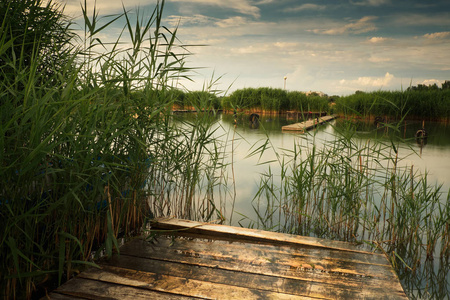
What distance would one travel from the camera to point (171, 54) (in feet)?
8.28

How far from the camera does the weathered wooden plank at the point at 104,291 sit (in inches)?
64.4

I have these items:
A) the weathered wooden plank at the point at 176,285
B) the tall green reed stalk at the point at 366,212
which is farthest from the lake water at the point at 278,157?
the weathered wooden plank at the point at 176,285

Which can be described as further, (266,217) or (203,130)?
(266,217)

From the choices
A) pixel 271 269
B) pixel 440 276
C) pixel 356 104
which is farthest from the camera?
pixel 356 104

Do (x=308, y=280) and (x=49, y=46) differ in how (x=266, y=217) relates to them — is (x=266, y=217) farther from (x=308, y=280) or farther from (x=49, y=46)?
(x=49, y=46)

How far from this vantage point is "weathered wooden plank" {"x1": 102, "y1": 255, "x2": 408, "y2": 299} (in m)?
1.76

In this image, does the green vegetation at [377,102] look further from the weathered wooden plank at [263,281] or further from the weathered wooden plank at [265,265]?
the weathered wooden plank at [263,281]

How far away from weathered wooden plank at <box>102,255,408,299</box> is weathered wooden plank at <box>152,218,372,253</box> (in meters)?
0.41

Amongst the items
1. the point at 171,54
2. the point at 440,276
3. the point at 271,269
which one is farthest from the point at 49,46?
the point at 440,276

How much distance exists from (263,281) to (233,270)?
19 centimetres

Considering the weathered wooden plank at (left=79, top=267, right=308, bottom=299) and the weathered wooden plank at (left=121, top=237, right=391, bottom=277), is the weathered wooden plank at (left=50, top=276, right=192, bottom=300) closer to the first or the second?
the weathered wooden plank at (left=79, top=267, right=308, bottom=299)

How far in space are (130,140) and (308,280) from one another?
55.4 inches

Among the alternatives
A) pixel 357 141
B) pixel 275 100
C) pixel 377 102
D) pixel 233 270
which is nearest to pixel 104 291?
pixel 233 270

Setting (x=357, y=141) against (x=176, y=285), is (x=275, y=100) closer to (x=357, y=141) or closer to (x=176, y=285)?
(x=357, y=141)
